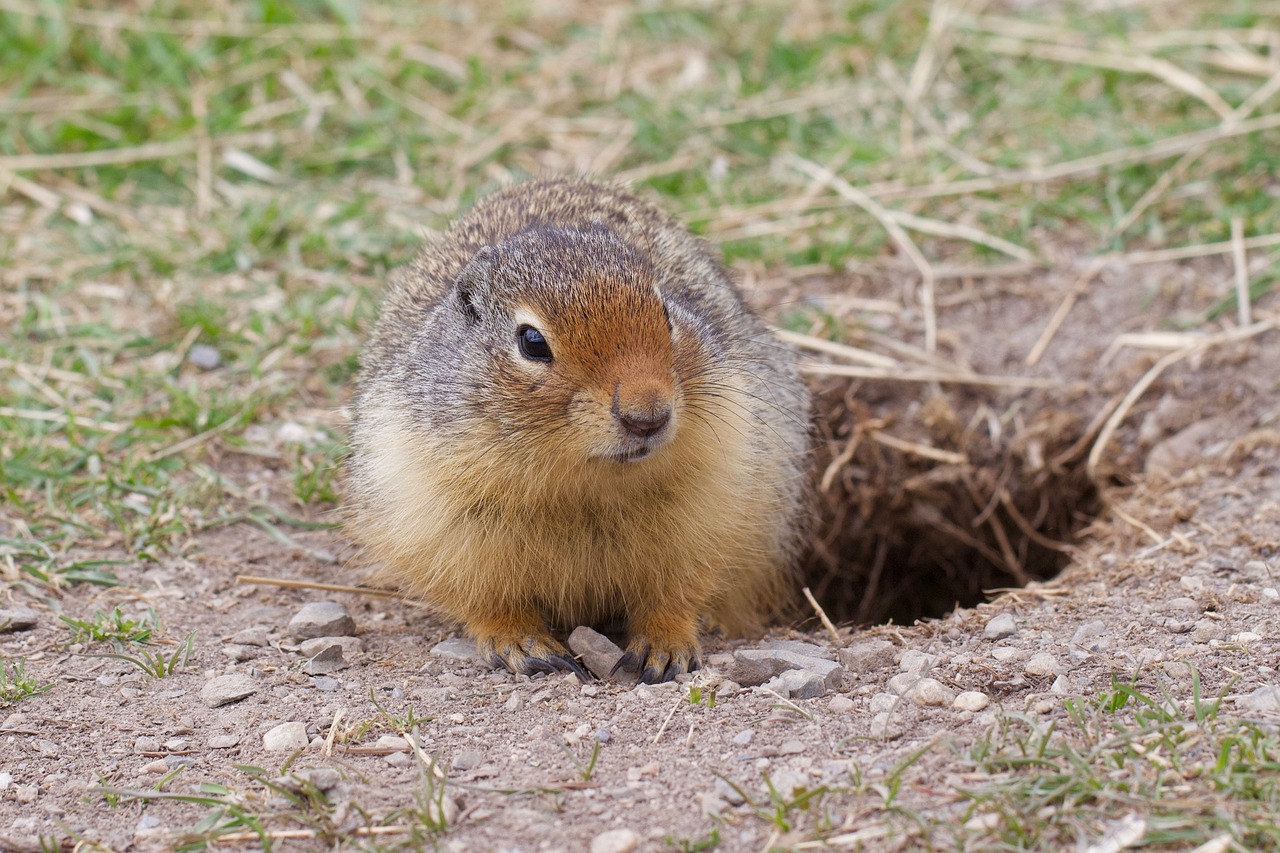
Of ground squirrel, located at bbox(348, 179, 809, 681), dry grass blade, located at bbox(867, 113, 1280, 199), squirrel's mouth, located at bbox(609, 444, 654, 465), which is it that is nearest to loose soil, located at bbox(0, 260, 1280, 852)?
ground squirrel, located at bbox(348, 179, 809, 681)

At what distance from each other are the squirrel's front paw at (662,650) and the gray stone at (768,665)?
29 cm

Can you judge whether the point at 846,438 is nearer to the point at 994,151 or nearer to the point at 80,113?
the point at 994,151

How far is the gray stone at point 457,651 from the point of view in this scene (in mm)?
4605

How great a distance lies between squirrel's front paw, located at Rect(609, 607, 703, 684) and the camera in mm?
4465

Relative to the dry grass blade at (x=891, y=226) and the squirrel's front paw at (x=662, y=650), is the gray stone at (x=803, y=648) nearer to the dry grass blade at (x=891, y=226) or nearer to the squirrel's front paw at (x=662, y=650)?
the squirrel's front paw at (x=662, y=650)

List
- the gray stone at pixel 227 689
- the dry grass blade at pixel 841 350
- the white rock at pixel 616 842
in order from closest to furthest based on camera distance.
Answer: the white rock at pixel 616 842, the gray stone at pixel 227 689, the dry grass blade at pixel 841 350

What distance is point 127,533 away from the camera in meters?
5.20

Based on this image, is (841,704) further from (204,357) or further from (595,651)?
(204,357)

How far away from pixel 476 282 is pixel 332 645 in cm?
135

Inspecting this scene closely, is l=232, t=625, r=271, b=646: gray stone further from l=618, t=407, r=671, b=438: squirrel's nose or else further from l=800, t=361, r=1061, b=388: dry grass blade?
l=800, t=361, r=1061, b=388: dry grass blade

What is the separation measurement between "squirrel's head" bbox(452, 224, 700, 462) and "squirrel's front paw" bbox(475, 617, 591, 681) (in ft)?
3.04

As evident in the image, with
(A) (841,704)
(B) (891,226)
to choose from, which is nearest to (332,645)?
Result: (A) (841,704)

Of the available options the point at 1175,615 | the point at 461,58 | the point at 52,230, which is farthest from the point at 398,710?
the point at 461,58

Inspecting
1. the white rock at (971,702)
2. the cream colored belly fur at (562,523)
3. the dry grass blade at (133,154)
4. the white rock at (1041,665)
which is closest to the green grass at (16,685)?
the cream colored belly fur at (562,523)
